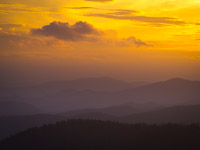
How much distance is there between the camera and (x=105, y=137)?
113 feet

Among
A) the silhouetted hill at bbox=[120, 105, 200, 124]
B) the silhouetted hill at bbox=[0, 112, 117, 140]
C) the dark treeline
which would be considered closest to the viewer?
the dark treeline

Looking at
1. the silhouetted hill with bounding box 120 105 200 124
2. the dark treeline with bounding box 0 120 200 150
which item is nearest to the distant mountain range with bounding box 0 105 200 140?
the silhouetted hill with bounding box 120 105 200 124

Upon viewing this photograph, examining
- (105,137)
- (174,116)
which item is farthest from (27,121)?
(105,137)

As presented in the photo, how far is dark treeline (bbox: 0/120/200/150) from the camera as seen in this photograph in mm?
27734

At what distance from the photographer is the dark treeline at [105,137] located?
27.7 m

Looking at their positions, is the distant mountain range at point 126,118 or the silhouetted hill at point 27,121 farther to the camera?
the silhouetted hill at point 27,121

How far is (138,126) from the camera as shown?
36750 millimetres

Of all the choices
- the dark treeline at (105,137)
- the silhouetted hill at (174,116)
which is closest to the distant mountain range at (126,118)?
the silhouetted hill at (174,116)

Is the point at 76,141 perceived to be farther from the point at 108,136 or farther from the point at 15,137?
the point at 15,137

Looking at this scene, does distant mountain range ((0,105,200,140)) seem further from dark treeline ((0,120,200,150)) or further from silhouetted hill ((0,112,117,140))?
dark treeline ((0,120,200,150))

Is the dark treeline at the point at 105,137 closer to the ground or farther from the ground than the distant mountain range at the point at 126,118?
closer to the ground

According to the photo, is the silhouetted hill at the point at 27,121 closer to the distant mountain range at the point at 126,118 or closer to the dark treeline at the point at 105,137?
the distant mountain range at the point at 126,118

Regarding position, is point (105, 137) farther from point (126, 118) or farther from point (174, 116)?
point (126, 118)

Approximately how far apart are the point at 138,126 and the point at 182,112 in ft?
117
